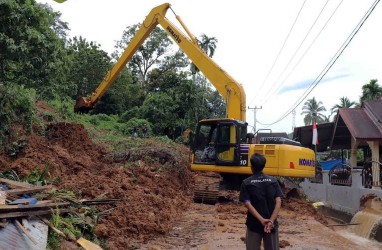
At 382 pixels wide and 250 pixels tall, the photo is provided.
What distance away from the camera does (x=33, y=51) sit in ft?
35.1

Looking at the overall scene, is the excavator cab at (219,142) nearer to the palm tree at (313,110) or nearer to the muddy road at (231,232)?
the muddy road at (231,232)

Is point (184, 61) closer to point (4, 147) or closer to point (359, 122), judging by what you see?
point (359, 122)

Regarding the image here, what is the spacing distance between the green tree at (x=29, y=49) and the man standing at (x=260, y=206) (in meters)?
7.52

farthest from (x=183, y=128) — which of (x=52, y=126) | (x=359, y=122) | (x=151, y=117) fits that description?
(x=52, y=126)

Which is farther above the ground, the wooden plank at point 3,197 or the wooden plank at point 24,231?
the wooden plank at point 3,197

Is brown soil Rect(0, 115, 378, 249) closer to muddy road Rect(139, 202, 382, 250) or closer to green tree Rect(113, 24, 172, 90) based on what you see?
muddy road Rect(139, 202, 382, 250)

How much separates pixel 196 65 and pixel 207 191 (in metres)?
4.42

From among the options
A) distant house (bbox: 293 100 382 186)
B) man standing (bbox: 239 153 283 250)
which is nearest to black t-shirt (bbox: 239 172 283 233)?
man standing (bbox: 239 153 283 250)

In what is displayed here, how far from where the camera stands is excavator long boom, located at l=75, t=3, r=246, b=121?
12570 millimetres

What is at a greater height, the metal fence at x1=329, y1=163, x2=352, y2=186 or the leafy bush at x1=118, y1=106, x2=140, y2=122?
the leafy bush at x1=118, y1=106, x2=140, y2=122

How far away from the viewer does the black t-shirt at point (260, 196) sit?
15.2ft

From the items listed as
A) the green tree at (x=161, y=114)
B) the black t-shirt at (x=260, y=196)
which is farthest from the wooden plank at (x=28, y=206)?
the green tree at (x=161, y=114)

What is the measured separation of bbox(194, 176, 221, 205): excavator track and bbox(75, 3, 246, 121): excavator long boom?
2.19 m

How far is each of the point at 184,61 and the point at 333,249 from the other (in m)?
38.8
